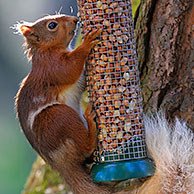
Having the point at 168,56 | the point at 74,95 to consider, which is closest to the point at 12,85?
the point at 74,95

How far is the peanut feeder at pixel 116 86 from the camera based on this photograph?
9.27 ft

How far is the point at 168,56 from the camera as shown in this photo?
302 cm

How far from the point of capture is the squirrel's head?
3.13 meters

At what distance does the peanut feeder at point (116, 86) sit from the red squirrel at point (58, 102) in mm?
67

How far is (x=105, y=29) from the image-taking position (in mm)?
2834

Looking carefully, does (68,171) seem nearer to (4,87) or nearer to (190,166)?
(190,166)

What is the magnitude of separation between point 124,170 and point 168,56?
79 cm

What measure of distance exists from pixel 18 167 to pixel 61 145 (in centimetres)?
449

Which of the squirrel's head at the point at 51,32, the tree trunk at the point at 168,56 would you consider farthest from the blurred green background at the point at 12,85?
the tree trunk at the point at 168,56

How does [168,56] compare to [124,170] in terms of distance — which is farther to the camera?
[168,56]

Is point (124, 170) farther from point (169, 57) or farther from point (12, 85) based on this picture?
point (12, 85)

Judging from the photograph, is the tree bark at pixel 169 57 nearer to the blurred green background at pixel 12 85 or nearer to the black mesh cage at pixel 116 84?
the black mesh cage at pixel 116 84

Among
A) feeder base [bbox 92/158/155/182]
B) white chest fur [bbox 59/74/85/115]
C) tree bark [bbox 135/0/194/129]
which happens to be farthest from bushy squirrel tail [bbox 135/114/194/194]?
white chest fur [bbox 59/74/85/115]

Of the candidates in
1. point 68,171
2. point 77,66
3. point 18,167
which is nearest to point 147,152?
point 68,171
